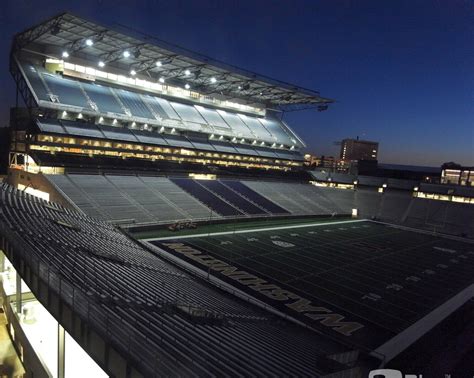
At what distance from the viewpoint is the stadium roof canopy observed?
32406mm

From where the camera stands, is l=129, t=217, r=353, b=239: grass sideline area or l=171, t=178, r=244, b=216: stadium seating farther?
l=171, t=178, r=244, b=216: stadium seating

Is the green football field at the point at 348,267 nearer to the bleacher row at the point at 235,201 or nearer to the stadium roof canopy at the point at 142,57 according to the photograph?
the bleacher row at the point at 235,201

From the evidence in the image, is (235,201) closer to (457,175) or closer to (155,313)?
(155,313)

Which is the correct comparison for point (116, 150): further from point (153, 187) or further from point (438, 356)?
point (438, 356)

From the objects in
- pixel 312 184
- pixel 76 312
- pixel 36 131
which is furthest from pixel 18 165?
pixel 312 184

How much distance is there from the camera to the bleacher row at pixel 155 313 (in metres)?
6.04

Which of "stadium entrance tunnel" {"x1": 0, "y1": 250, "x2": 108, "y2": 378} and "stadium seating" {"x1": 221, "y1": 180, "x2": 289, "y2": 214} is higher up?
"stadium seating" {"x1": 221, "y1": 180, "x2": 289, "y2": 214}

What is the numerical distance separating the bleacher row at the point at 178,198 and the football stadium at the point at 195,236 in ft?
0.74

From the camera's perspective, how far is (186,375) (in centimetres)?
516

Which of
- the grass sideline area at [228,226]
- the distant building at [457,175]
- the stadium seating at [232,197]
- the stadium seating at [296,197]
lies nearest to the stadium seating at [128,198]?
the grass sideline area at [228,226]

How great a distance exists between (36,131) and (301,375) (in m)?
36.3

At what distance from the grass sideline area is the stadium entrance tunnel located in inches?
479

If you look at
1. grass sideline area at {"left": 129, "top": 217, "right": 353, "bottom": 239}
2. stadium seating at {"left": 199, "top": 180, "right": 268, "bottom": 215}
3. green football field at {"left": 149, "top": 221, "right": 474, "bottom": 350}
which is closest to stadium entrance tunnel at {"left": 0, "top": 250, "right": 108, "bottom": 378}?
green football field at {"left": 149, "top": 221, "right": 474, "bottom": 350}

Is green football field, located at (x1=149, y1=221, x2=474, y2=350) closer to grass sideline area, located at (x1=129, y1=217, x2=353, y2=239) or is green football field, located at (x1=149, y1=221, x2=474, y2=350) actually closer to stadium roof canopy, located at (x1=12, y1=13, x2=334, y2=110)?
grass sideline area, located at (x1=129, y1=217, x2=353, y2=239)
